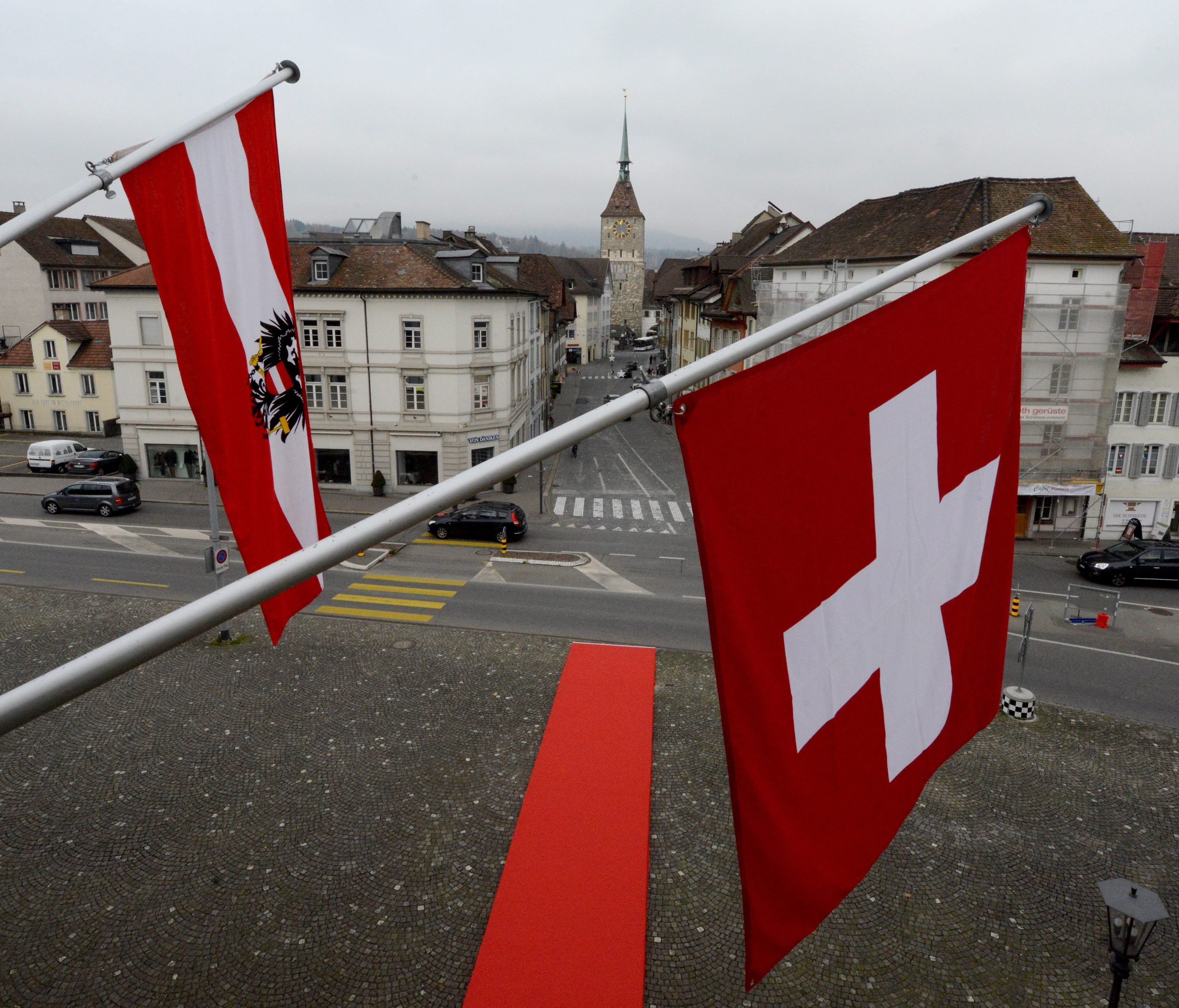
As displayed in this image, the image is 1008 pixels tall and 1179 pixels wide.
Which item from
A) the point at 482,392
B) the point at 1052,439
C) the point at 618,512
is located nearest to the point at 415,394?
the point at 482,392

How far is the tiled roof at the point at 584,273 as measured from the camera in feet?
323

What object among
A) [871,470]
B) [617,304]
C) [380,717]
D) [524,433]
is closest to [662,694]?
[380,717]

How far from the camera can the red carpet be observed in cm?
922

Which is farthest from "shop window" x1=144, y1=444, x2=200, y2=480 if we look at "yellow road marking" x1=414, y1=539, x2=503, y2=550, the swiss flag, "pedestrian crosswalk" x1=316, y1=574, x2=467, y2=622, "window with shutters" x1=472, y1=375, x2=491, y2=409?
the swiss flag

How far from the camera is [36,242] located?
5394 cm

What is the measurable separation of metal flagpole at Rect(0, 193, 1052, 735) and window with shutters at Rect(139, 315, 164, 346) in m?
36.2

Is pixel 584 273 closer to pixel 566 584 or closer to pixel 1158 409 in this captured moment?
pixel 1158 409

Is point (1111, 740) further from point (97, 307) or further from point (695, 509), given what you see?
point (97, 307)

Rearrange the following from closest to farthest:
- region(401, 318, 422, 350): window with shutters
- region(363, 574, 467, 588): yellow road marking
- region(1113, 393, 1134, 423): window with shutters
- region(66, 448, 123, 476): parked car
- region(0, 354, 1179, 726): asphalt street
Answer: region(0, 354, 1179, 726): asphalt street, region(363, 574, 467, 588): yellow road marking, region(1113, 393, 1134, 423): window with shutters, region(401, 318, 422, 350): window with shutters, region(66, 448, 123, 476): parked car

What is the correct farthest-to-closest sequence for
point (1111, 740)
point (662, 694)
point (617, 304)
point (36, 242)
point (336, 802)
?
1. point (617, 304)
2. point (36, 242)
3. point (662, 694)
4. point (1111, 740)
5. point (336, 802)

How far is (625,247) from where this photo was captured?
12700 cm

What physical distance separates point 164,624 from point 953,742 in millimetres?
4940

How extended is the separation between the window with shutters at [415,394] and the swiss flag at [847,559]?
30.7 m

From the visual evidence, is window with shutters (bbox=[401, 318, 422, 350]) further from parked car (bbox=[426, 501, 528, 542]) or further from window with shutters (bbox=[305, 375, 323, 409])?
parked car (bbox=[426, 501, 528, 542])
